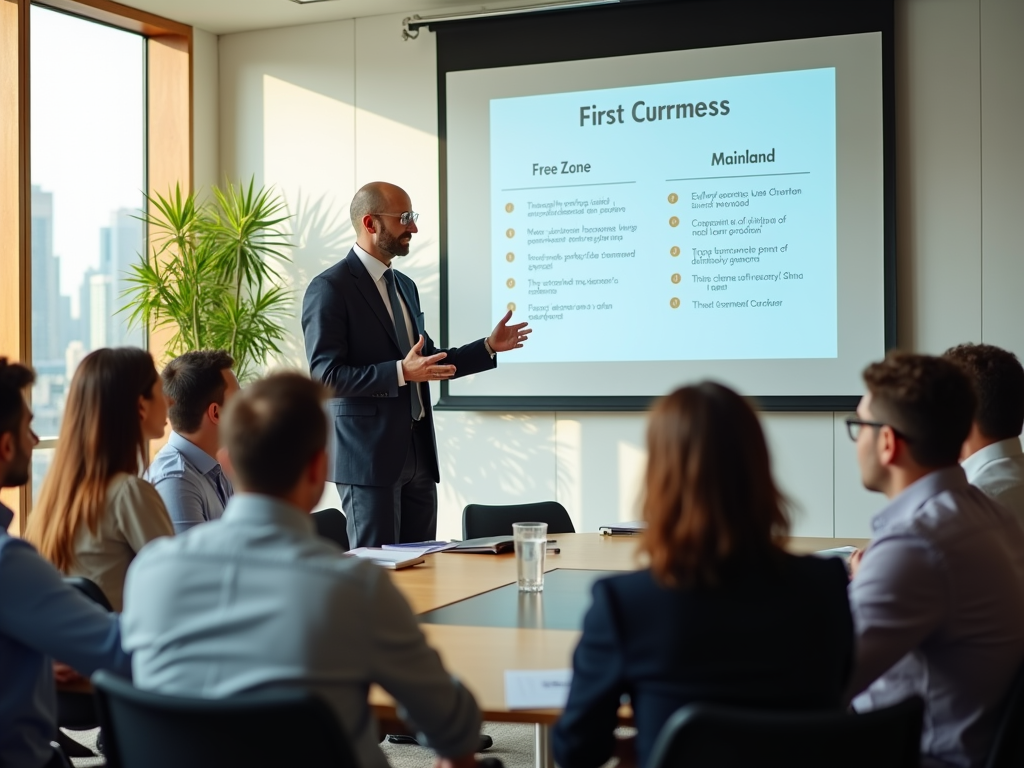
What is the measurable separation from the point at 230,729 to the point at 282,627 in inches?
5.6

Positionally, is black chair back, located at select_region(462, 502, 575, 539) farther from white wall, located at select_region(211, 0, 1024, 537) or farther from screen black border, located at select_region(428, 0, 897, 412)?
screen black border, located at select_region(428, 0, 897, 412)

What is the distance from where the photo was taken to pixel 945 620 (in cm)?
186

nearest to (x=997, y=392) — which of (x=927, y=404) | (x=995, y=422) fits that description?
(x=995, y=422)

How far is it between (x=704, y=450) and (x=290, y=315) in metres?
4.93

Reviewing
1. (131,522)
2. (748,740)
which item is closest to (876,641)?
(748,740)

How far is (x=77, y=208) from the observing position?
19.3ft

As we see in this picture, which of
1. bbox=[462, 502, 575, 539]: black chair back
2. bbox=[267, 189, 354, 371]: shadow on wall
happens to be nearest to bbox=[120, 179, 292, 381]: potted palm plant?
bbox=[267, 189, 354, 371]: shadow on wall

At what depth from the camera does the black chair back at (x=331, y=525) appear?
3.65m

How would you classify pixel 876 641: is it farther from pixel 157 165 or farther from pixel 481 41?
pixel 157 165

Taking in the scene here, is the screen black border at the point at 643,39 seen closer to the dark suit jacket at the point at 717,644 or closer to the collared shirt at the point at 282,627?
the dark suit jacket at the point at 717,644

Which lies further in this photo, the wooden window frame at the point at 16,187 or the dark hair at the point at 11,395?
the wooden window frame at the point at 16,187

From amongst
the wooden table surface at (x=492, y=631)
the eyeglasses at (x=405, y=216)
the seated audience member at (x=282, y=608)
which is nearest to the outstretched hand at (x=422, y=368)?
the eyeglasses at (x=405, y=216)

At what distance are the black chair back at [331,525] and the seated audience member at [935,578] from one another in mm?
1990

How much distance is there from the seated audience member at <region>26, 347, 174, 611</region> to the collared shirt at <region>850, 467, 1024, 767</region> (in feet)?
4.91
